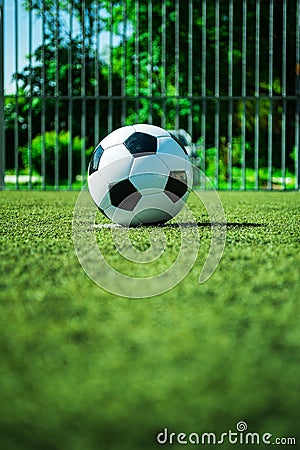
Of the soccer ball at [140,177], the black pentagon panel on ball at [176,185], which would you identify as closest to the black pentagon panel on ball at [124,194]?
the soccer ball at [140,177]

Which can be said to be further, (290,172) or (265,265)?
(290,172)

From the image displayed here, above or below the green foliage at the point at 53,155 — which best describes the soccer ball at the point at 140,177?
below

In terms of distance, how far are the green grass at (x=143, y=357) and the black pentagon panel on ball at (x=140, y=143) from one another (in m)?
1.46

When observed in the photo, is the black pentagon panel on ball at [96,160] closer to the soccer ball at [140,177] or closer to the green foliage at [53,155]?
the soccer ball at [140,177]

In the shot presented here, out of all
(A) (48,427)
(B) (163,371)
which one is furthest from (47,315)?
(A) (48,427)

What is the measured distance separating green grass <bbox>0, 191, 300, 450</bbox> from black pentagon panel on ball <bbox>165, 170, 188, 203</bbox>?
1.38 m

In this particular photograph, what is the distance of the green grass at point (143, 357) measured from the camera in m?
1.21

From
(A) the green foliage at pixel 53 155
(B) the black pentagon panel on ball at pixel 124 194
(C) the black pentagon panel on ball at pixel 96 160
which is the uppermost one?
(A) the green foliage at pixel 53 155

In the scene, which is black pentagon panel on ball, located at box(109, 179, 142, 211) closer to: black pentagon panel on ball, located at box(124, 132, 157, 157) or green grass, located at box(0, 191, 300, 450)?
black pentagon panel on ball, located at box(124, 132, 157, 157)

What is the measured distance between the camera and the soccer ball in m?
4.26

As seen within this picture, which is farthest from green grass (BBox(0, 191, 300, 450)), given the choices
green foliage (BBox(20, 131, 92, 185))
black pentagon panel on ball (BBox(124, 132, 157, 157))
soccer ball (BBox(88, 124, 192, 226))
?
green foliage (BBox(20, 131, 92, 185))

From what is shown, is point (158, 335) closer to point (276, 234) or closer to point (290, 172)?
point (276, 234)

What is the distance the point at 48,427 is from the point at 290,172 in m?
15.8

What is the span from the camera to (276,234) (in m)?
4.21
